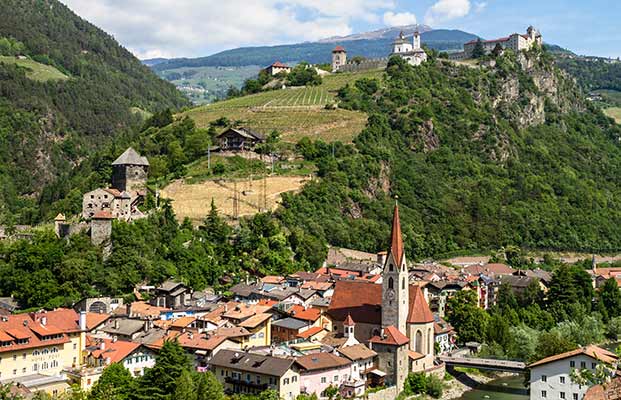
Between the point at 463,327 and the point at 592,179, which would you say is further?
the point at 592,179

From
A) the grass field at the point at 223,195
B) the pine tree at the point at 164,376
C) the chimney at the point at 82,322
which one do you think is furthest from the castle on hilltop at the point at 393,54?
the pine tree at the point at 164,376

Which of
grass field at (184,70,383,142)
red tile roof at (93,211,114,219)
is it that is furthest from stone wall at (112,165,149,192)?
grass field at (184,70,383,142)

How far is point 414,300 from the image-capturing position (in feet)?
179

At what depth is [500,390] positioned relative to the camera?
54.3 meters

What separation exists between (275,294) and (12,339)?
74.5ft

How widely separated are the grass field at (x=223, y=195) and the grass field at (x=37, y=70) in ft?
322

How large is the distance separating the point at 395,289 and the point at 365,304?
11.2 ft

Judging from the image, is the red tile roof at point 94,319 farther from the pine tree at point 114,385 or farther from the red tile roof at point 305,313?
the red tile roof at point 305,313

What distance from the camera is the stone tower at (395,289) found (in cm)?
5225

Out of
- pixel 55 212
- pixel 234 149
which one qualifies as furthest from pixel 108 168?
pixel 234 149

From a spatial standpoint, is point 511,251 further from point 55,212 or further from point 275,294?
point 55,212

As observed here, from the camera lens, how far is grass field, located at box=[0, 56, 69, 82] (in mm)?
173125

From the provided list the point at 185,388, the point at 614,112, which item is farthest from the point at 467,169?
the point at 614,112

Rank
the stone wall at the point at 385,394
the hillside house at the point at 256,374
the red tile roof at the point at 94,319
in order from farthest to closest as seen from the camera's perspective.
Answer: the red tile roof at the point at 94,319 < the stone wall at the point at 385,394 < the hillside house at the point at 256,374
